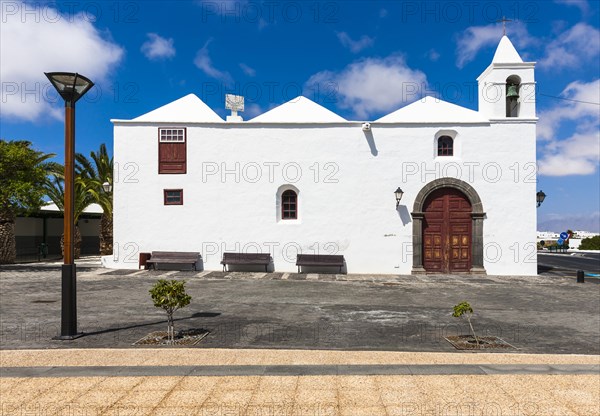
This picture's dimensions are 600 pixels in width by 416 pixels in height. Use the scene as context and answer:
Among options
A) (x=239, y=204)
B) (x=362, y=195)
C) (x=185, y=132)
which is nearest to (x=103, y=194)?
(x=185, y=132)

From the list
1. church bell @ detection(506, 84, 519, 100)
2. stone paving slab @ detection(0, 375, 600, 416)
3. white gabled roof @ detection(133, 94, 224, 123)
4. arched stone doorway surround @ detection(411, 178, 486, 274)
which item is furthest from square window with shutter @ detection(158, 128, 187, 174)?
church bell @ detection(506, 84, 519, 100)

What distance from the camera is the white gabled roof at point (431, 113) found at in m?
19.3

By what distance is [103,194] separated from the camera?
25812 millimetres

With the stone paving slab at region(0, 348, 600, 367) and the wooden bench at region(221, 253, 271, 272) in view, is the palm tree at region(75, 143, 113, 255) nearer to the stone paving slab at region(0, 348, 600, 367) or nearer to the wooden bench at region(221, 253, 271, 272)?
the wooden bench at region(221, 253, 271, 272)

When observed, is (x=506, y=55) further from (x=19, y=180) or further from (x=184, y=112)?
(x=19, y=180)

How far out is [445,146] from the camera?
61.3ft

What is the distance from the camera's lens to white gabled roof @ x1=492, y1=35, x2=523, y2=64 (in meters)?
18.5

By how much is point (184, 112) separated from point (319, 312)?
14481mm

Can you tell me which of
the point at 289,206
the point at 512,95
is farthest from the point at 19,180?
the point at 512,95

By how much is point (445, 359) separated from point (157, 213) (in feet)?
51.7

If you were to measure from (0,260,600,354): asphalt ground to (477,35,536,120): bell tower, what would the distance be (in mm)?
7597

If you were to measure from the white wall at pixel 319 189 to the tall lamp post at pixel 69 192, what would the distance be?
11533 mm

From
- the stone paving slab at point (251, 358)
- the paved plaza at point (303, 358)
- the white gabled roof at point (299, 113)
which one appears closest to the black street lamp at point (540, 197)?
the paved plaza at point (303, 358)

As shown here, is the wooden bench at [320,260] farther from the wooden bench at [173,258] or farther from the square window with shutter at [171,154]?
the square window with shutter at [171,154]
